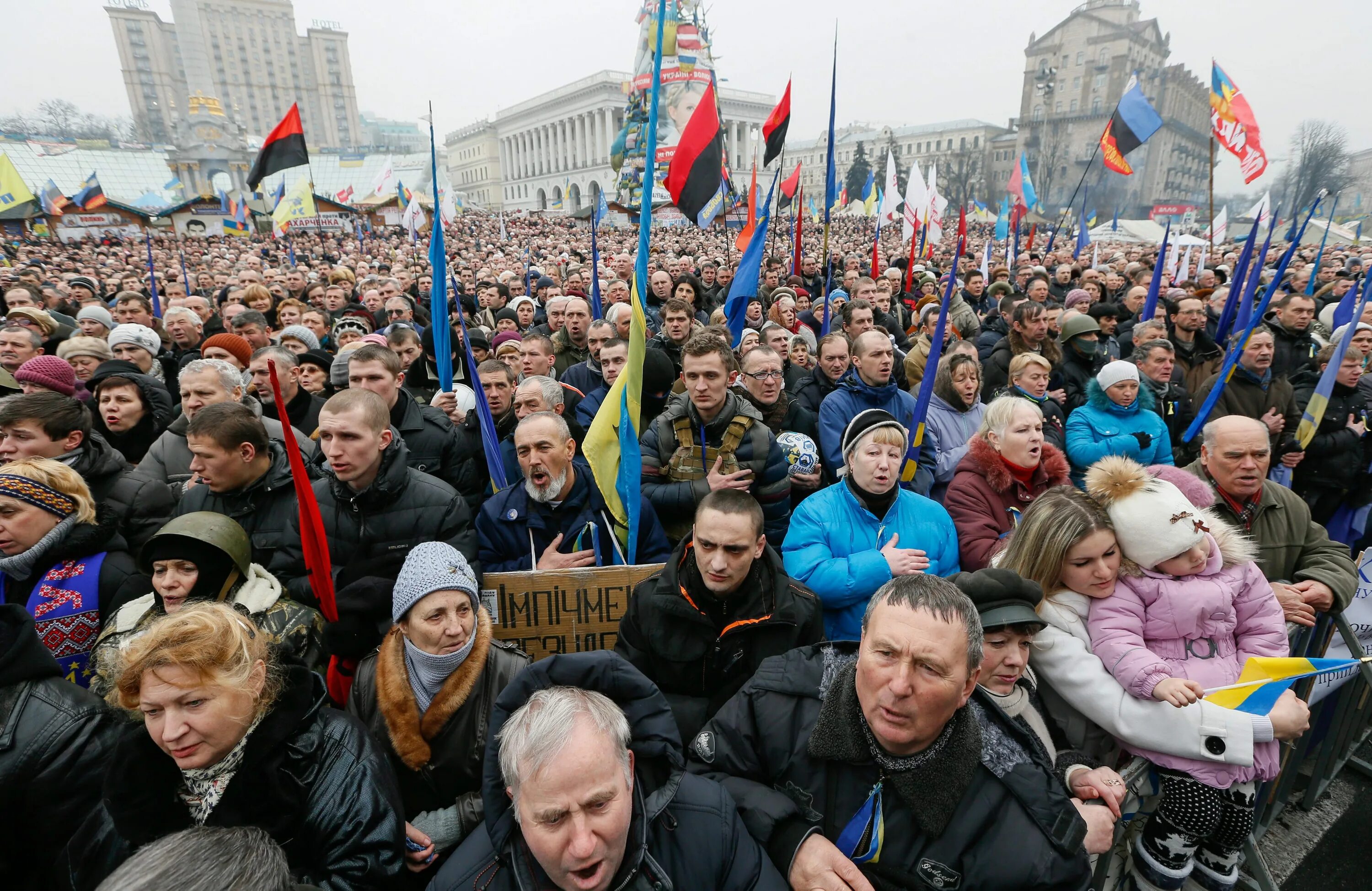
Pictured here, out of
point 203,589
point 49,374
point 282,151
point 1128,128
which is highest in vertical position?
point 1128,128

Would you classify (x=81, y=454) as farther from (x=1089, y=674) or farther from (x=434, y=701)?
(x=1089, y=674)

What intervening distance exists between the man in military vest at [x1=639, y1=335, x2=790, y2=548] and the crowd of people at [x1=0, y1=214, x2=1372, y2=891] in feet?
0.07

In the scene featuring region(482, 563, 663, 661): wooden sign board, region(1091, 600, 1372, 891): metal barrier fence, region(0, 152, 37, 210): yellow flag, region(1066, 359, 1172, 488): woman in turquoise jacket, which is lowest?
region(1091, 600, 1372, 891): metal barrier fence

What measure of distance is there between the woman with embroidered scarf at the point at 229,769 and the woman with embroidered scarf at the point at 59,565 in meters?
0.91

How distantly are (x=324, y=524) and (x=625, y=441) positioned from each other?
56.4 inches

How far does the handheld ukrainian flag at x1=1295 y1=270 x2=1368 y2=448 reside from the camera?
154 inches

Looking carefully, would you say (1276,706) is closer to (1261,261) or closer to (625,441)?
(625,441)

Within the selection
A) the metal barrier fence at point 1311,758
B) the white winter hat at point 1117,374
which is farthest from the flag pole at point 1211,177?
the metal barrier fence at point 1311,758

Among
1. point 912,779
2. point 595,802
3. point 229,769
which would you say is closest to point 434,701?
point 229,769

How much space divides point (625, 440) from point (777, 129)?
21.4ft

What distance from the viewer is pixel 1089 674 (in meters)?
2.15

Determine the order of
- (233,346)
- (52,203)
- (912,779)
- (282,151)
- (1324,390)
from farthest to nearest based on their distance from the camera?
(52,203) → (282,151) → (233,346) → (1324,390) → (912,779)

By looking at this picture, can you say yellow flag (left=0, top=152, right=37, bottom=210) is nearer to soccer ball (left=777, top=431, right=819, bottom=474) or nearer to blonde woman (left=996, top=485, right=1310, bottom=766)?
soccer ball (left=777, top=431, right=819, bottom=474)

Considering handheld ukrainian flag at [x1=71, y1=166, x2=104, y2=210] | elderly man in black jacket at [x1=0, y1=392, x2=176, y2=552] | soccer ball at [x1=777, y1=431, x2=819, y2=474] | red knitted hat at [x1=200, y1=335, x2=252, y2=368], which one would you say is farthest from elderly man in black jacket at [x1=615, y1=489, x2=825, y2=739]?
handheld ukrainian flag at [x1=71, y1=166, x2=104, y2=210]
